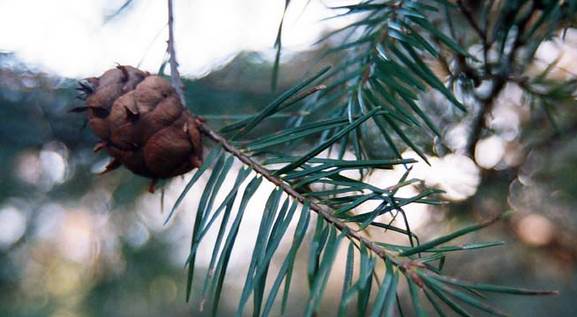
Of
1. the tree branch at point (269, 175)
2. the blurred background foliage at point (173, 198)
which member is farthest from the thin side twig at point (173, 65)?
the blurred background foliage at point (173, 198)

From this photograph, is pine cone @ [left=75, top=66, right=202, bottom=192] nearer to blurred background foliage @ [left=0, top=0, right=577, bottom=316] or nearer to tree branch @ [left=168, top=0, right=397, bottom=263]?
tree branch @ [left=168, top=0, right=397, bottom=263]

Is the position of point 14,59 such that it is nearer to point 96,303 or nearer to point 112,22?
point 112,22

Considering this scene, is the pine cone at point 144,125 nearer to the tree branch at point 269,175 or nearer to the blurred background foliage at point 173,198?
the tree branch at point 269,175

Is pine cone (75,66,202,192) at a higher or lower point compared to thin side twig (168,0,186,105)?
lower

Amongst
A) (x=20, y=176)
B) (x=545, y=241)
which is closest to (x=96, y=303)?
(x=20, y=176)

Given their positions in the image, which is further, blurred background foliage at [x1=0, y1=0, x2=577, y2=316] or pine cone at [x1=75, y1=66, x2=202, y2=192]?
blurred background foliage at [x1=0, y1=0, x2=577, y2=316]

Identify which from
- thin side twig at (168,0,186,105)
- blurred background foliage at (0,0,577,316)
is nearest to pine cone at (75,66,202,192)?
thin side twig at (168,0,186,105)

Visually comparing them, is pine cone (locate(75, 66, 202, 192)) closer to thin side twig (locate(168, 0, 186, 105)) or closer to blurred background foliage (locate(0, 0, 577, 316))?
thin side twig (locate(168, 0, 186, 105))

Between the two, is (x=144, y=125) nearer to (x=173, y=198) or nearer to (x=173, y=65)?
(x=173, y=65)
